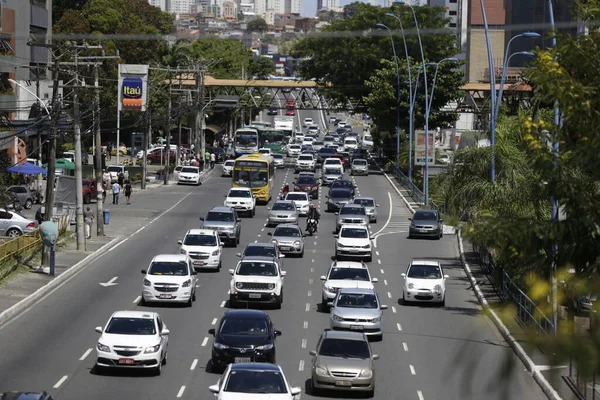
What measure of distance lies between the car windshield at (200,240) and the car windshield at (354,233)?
6.48 m

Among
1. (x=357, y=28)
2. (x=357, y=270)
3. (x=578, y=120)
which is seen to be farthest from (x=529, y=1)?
(x=578, y=120)

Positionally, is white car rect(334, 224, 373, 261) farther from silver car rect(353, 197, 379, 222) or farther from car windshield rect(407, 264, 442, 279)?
silver car rect(353, 197, 379, 222)

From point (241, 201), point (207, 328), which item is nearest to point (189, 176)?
point (241, 201)

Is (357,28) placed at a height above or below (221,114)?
above

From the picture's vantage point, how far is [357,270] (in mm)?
35344

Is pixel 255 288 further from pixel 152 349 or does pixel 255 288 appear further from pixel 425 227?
pixel 425 227

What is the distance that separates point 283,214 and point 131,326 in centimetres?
2956

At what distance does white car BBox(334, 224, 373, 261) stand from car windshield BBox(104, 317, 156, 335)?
20.5m

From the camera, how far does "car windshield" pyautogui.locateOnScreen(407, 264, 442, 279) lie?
119ft

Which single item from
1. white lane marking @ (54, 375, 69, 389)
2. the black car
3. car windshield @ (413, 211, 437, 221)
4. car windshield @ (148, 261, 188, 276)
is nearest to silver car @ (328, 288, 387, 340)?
the black car

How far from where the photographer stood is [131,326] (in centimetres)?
2458

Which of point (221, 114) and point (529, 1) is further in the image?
point (221, 114)

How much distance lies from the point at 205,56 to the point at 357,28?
48.9m

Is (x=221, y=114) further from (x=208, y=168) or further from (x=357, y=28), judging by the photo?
(x=208, y=168)
